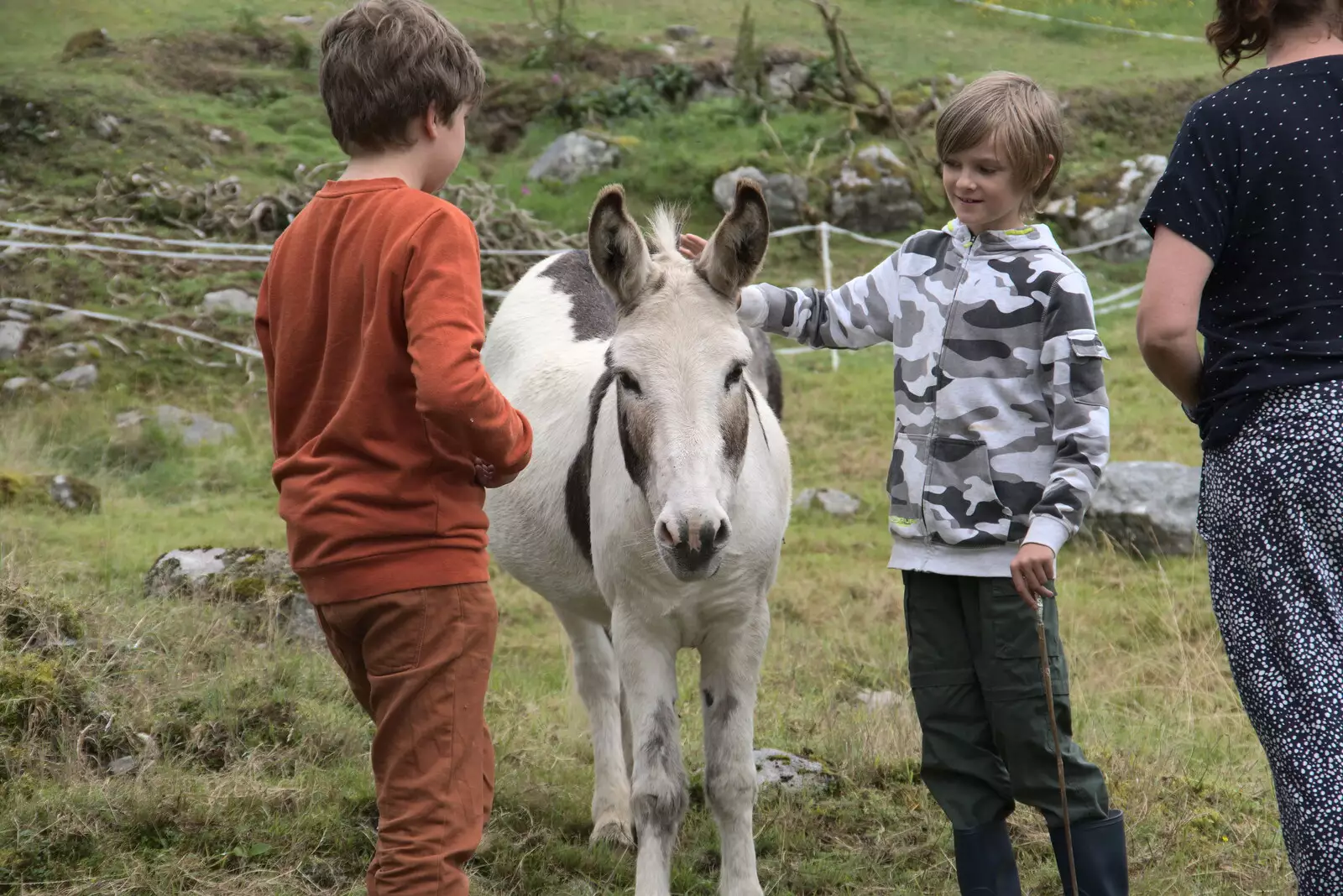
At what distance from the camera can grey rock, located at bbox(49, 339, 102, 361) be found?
9469 mm

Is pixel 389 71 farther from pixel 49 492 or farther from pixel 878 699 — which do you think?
pixel 49 492

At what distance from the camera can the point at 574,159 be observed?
14.6 meters

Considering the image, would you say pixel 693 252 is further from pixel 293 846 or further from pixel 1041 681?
pixel 293 846

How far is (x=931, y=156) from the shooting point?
15242 millimetres

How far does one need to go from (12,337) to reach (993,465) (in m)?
9.12

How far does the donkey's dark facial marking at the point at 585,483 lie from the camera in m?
3.60

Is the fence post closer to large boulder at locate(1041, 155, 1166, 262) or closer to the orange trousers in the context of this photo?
large boulder at locate(1041, 155, 1166, 262)

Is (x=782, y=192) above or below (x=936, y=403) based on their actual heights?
below

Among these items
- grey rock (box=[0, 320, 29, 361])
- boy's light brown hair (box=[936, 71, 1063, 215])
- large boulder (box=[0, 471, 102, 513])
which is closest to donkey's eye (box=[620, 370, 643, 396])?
boy's light brown hair (box=[936, 71, 1063, 215])

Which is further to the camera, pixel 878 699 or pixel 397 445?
pixel 878 699

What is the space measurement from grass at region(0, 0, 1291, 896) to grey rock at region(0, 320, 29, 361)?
11 centimetres

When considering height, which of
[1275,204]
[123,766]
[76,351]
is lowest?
[76,351]

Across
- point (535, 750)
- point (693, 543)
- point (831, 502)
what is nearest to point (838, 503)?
point (831, 502)

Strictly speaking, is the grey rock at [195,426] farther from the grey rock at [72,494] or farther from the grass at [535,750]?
the grass at [535,750]
